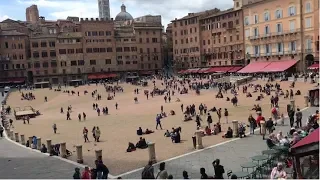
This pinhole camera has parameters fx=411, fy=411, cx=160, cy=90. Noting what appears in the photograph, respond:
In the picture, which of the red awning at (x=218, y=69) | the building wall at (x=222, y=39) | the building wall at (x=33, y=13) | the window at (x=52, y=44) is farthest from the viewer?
the building wall at (x=33, y=13)

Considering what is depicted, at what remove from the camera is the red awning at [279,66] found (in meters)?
60.4

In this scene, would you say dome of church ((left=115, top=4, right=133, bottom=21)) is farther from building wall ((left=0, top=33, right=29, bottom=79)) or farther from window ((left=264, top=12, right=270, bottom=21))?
window ((left=264, top=12, right=270, bottom=21))

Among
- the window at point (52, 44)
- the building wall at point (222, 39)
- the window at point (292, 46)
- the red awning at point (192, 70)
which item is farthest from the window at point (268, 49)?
the window at point (52, 44)

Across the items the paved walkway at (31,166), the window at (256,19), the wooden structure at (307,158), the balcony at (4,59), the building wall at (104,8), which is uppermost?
the building wall at (104,8)

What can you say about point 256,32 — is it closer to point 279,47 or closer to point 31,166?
point 279,47

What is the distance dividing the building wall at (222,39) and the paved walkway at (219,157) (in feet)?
185

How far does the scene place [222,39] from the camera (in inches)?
3142

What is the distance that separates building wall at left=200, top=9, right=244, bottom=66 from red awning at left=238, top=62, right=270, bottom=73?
5484 millimetres

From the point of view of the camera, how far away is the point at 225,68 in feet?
251

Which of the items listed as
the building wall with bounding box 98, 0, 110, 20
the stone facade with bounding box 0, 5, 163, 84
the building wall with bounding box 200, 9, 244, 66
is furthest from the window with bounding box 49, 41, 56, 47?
the building wall with bounding box 98, 0, 110, 20

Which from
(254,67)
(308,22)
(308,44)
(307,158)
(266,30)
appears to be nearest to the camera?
(307,158)

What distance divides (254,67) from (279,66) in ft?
18.7

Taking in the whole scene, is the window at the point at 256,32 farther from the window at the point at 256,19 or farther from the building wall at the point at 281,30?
the window at the point at 256,19

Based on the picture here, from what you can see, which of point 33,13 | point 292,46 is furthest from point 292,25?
point 33,13
